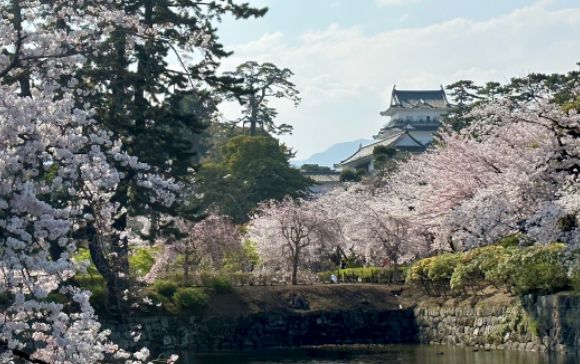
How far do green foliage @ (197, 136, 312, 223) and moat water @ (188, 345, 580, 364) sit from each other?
51.0 ft

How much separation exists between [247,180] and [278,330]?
49.9ft

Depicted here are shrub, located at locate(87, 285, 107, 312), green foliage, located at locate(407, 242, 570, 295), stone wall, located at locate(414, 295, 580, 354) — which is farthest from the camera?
shrub, located at locate(87, 285, 107, 312)

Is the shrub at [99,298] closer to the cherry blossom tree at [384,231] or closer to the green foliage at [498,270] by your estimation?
the green foliage at [498,270]

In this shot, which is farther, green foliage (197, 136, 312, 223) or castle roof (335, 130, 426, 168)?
castle roof (335, 130, 426, 168)

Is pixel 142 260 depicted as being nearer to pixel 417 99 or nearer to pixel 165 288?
pixel 165 288

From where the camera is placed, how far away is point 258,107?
194 feet

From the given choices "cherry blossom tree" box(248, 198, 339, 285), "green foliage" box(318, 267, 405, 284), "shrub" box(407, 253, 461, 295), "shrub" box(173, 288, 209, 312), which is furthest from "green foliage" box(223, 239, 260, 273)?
"shrub" box(407, 253, 461, 295)

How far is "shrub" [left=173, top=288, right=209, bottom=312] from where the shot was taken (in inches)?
1099

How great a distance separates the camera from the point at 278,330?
28.6m

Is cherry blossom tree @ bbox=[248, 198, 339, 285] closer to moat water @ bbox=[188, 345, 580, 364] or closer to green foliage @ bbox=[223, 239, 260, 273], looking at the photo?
green foliage @ bbox=[223, 239, 260, 273]

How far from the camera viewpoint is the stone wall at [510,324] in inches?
827

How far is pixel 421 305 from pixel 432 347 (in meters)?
3.27

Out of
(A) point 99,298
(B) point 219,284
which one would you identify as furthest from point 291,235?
(A) point 99,298

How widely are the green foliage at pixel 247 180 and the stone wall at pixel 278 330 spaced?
12.7 meters
